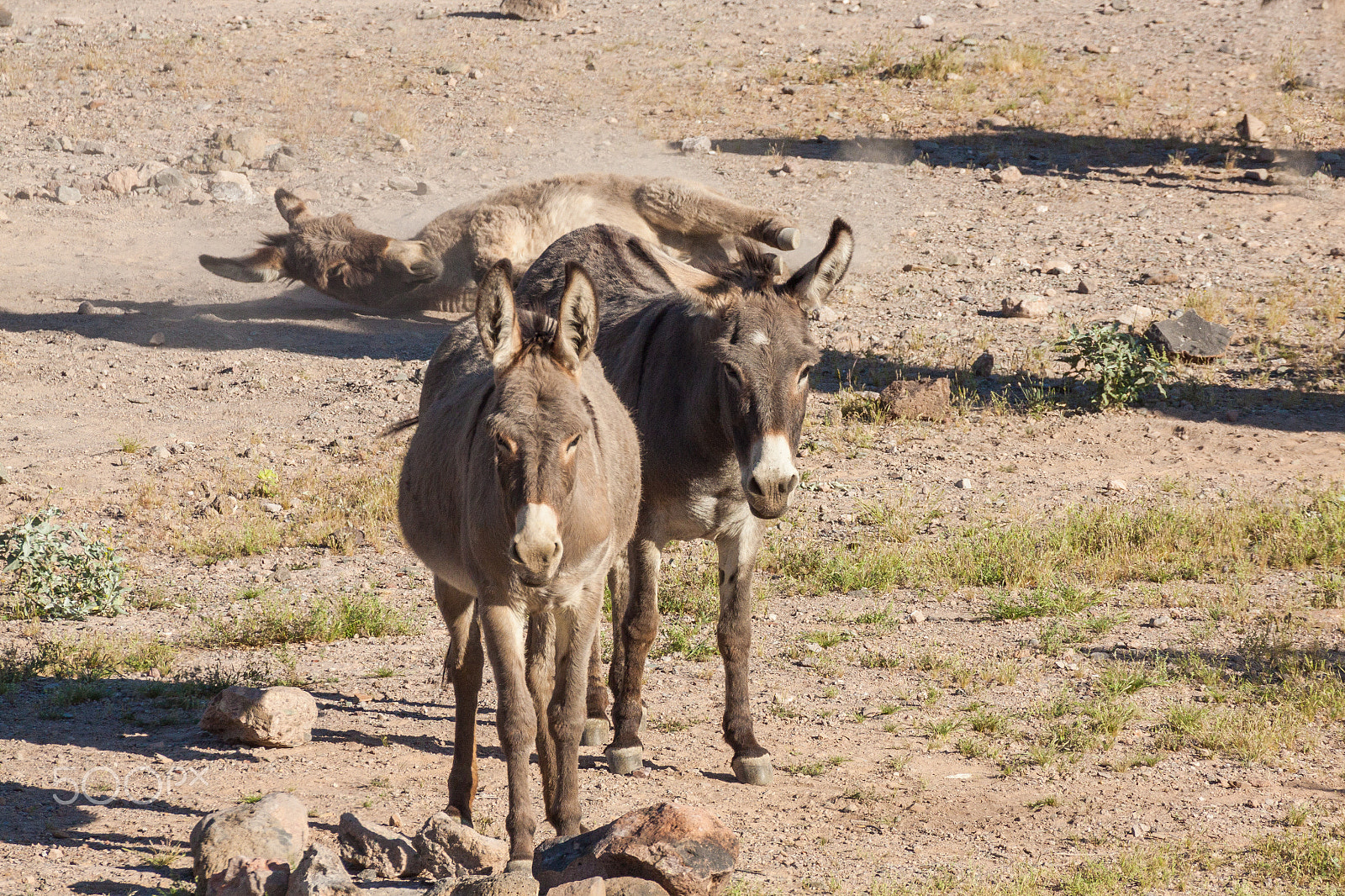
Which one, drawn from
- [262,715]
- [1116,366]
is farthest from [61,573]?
[1116,366]

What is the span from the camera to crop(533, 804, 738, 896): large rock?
3.63 metres

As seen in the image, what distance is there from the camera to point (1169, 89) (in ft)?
57.8

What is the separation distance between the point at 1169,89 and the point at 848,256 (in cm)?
1504

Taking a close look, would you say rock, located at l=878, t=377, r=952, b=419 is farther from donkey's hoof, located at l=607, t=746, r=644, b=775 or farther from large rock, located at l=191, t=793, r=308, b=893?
→ large rock, located at l=191, t=793, r=308, b=893

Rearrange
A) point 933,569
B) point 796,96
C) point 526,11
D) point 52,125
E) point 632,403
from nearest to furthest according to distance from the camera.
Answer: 1. point 632,403
2. point 933,569
3. point 52,125
4. point 796,96
5. point 526,11

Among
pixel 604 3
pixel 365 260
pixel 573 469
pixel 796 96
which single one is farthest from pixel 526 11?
pixel 573 469

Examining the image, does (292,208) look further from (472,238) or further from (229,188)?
(229,188)

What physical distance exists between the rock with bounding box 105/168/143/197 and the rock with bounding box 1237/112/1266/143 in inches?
561

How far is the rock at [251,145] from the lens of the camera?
15750mm

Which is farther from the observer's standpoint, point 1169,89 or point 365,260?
point 1169,89

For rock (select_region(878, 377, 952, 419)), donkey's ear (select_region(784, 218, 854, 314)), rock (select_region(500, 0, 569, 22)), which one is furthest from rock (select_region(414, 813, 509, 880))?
rock (select_region(500, 0, 569, 22))

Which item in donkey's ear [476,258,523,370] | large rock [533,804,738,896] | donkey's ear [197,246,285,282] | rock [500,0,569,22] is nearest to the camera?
large rock [533,804,738,896]

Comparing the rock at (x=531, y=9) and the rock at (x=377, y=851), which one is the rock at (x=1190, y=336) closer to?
the rock at (x=377, y=851)

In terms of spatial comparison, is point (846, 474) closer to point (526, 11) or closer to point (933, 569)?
point (933, 569)
